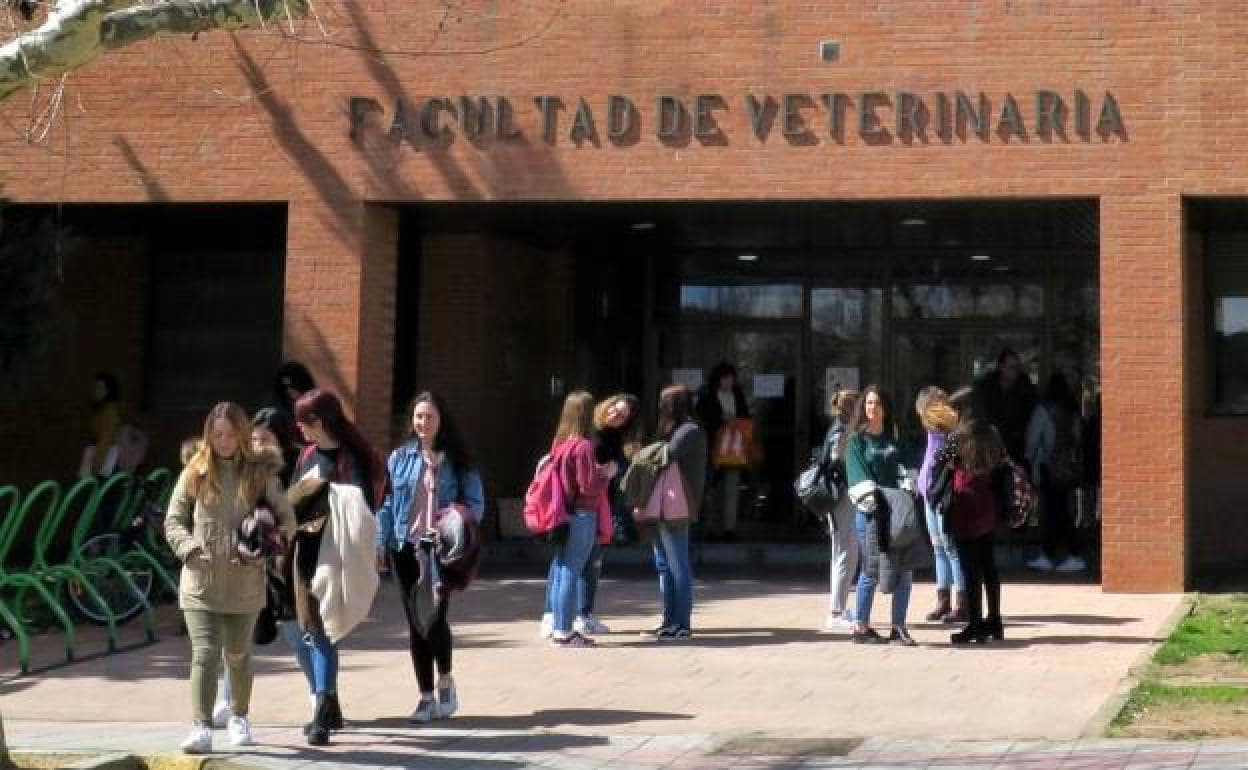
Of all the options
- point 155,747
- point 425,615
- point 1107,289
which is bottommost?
point 155,747

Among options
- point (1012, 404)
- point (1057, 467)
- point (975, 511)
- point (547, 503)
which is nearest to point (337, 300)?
point (547, 503)

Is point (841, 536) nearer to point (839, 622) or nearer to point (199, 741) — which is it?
point (839, 622)

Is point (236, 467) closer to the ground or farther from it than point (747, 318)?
closer to the ground

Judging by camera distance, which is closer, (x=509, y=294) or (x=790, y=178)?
(x=790, y=178)

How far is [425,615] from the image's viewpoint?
29.8ft

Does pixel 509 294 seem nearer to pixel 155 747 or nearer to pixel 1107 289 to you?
pixel 1107 289

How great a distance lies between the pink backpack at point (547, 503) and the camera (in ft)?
38.1

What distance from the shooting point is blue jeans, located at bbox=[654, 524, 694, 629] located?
39.6ft

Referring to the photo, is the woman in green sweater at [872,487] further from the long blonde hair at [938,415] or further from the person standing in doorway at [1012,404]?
the person standing in doorway at [1012,404]

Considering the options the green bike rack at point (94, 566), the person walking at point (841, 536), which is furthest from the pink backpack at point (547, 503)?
the green bike rack at point (94, 566)

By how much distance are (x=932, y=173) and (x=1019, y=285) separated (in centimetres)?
554

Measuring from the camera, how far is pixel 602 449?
40.7 ft

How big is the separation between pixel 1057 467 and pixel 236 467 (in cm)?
1009

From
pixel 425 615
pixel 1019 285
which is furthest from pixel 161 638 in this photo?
pixel 1019 285
